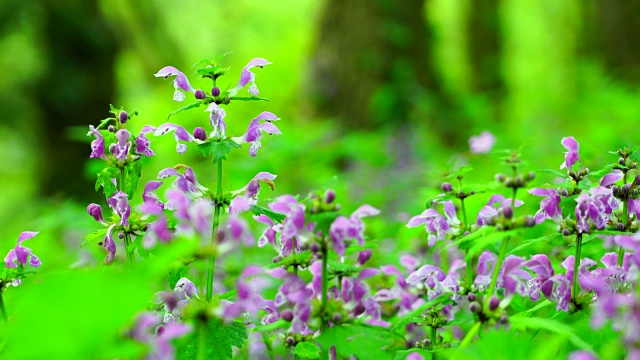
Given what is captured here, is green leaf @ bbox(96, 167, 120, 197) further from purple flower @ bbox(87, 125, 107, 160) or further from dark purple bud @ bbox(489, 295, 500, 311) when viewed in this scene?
dark purple bud @ bbox(489, 295, 500, 311)

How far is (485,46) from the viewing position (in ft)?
50.9

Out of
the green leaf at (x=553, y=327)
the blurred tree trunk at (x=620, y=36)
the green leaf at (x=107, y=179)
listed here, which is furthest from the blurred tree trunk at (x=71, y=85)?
the blurred tree trunk at (x=620, y=36)

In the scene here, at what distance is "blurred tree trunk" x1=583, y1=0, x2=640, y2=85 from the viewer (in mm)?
14039

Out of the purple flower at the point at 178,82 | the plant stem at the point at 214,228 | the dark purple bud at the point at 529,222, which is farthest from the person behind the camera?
the purple flower at the point at 178,82

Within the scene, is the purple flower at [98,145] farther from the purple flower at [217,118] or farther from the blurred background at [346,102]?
the blurred background at [346,102]

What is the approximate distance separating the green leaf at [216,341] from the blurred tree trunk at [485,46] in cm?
1370

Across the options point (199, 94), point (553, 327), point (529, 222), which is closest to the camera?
point (553, 327)

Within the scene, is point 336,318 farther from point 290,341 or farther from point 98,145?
point 98,145

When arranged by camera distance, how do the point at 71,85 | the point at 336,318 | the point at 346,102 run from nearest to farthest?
the point at 336,318 < the point at 346,102 < the point at 71,85

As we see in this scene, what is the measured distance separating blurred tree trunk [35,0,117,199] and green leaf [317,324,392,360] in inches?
376

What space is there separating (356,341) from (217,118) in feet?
2.95

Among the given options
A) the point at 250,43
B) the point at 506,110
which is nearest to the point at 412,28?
the point at 506,110

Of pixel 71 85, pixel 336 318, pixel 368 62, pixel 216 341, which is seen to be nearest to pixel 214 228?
pixel 216 341

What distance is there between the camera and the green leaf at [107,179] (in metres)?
2.24
